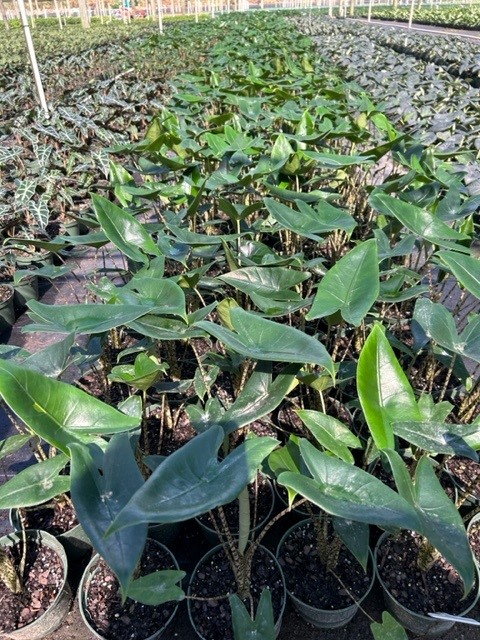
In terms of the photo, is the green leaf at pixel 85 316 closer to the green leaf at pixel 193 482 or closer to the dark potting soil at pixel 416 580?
the green leaf at pixel 193 482

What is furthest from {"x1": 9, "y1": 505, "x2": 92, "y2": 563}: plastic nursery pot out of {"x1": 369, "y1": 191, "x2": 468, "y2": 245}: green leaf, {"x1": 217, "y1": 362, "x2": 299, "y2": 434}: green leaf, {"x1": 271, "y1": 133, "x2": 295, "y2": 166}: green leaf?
{"x1": 271, "y1": 133, "x2": 295, "y2": 166}: green leaf

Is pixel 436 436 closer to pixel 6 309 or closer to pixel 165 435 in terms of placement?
pixel 165 435

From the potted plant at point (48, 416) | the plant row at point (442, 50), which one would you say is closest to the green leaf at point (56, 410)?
the potted plant at point (48, 416)

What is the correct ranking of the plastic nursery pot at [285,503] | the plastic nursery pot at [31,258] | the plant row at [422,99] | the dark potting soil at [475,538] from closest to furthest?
the dark potting soil at [475,538] < the plastic nursery pot at [285,503] < the plastic nursery pot at [31,258] < the plant row at [422,99]

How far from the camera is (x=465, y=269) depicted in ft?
3.78

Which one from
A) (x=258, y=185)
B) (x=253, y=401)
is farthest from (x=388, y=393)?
(x=258, y=185)

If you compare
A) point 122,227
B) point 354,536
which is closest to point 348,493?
point 354,536

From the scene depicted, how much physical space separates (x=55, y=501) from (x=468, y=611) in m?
1.11

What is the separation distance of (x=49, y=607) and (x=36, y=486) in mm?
413

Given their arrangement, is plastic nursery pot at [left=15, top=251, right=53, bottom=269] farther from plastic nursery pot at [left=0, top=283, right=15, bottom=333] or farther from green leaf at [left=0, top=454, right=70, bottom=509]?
green leaf at [left=0, top=454, right=70, bottom=509]

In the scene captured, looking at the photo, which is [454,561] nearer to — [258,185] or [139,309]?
[139,309]

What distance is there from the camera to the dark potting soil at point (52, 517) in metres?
1.39

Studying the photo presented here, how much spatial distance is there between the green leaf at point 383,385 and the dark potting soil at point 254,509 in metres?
0.56

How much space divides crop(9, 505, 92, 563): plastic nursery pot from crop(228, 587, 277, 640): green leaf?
0.61 metres
